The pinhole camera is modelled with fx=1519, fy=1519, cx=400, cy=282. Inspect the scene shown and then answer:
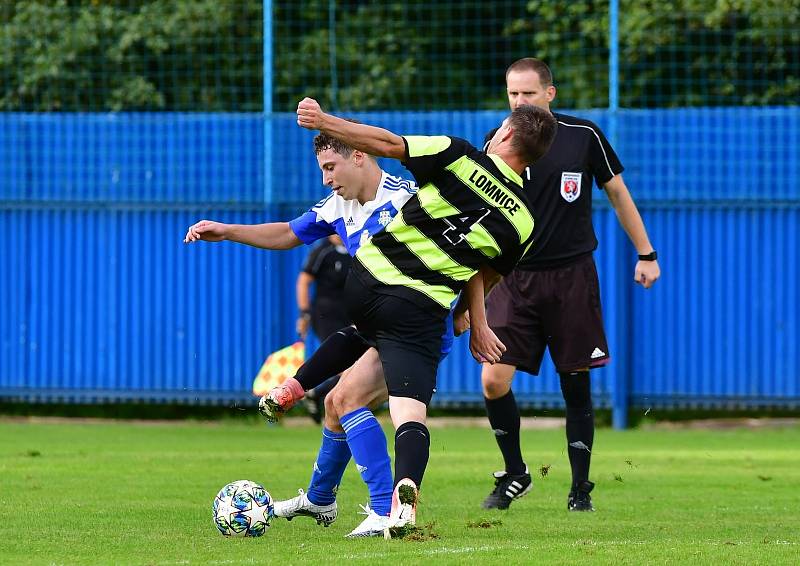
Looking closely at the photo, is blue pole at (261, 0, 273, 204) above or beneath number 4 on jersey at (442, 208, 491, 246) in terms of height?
above

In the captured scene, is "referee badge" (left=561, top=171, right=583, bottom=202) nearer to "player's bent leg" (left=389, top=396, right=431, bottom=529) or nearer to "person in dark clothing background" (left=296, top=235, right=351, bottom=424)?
"player's bent leg" (left=389, top=396, right=431, bottom=529)

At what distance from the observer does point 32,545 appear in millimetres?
6414

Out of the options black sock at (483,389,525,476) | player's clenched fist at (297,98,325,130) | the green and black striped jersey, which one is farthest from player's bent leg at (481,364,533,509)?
player's clenched fist at (297,98,325,130)

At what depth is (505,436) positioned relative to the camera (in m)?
8.35

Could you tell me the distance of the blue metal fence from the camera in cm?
1448

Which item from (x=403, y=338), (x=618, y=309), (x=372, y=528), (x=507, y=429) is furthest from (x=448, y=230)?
(x=618, y=309)

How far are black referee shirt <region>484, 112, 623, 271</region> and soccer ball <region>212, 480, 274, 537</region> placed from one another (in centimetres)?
235

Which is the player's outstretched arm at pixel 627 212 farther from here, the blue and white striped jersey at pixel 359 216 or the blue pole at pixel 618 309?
the blue pole at pixel 618 309

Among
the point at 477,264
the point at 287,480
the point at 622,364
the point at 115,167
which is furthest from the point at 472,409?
the point at 477,264

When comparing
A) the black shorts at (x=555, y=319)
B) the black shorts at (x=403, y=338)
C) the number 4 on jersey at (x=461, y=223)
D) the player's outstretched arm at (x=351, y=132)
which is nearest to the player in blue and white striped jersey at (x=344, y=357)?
the black shorts at (x=403, y=338)

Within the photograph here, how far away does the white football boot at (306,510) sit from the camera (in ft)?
23.8

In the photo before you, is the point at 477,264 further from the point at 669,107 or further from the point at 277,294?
the point at 669,107

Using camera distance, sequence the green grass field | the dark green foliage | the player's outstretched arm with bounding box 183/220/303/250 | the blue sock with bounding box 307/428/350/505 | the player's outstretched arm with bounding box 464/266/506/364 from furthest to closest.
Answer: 1. the dark green foliage
2. the blue sock with bounding box 307/428/350/505
3. the player's outstretched arm with bounding box 183/220/303/250
4. the player's outstretched arm with bounding box 464/266/506/364
5. the green grass field

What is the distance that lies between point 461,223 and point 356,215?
69 cm
